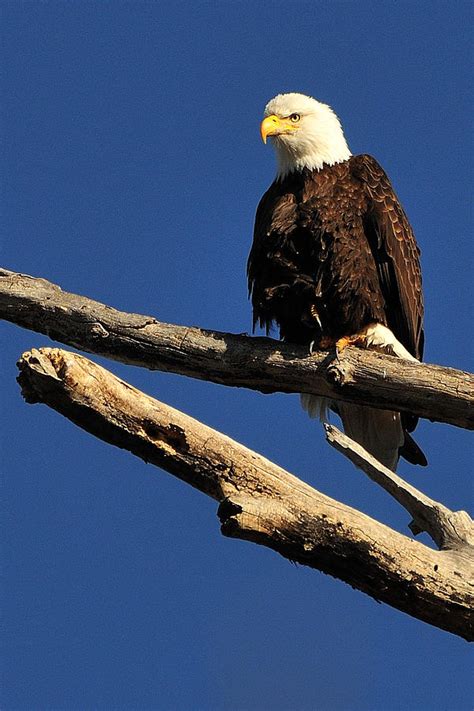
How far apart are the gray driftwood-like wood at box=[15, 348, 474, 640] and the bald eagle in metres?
1.55

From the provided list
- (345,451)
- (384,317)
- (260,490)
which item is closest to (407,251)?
(384,317)

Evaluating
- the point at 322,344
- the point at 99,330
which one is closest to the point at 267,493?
the point at 99,330

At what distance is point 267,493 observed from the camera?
421cm

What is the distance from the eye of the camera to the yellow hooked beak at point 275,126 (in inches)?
259

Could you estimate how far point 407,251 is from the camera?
20.4 ft

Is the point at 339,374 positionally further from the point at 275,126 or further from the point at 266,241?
the point at 275,126

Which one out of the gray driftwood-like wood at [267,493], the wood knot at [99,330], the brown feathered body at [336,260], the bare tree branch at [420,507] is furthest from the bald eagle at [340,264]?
the gray driftwood-like wood at [267,493]

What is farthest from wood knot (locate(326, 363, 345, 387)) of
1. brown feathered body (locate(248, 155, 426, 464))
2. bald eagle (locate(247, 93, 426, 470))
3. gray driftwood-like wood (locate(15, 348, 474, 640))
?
gray driftwood-like wood (locate(15, 348, 474, 640))

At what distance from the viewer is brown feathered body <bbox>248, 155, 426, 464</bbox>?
5930 mm

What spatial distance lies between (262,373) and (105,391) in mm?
1370

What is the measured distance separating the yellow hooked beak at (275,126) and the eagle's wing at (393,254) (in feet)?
1.87

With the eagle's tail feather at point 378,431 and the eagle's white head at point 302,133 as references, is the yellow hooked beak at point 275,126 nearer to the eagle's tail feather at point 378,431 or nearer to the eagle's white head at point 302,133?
the eagle's white head at point 302,133

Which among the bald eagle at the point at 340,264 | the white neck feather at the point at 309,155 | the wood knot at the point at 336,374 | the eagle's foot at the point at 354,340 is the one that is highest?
the white neck feather at the point at 309,155

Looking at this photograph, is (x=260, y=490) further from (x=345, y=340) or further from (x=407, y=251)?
(x=407, y=251)
